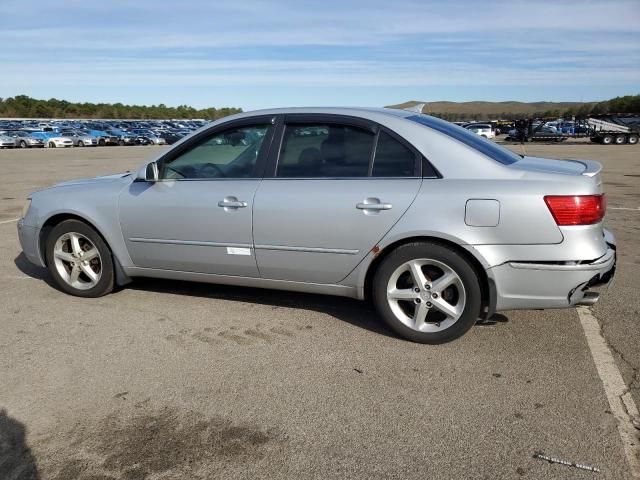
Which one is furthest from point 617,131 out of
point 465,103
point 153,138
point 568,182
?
point 465,103

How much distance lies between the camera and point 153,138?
50.1 metres

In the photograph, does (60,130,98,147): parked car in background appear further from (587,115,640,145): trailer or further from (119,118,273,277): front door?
(119,118,273,277): front door

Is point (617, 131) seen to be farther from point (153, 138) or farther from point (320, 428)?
point (320, 428)

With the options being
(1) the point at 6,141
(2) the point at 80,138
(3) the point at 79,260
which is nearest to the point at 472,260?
(3) the point at 79,260

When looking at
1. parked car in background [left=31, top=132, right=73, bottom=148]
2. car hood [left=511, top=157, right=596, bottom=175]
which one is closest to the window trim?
car hood [left=511, top=157, right=596, bottom=175]

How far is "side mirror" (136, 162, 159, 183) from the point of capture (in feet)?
14.6

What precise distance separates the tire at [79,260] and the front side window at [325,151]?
183cm

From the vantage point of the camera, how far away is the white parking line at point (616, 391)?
2.64 m

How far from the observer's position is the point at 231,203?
165 inches

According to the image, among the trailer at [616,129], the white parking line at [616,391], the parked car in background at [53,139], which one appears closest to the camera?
the white parking line at [616,391]

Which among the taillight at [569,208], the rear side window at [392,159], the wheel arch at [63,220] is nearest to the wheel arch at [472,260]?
the rear side window at [392,159]

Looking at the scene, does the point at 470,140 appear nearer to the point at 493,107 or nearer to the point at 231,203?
the point at 231,203

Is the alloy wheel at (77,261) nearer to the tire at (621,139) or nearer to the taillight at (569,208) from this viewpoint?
the taillight at (569,208)

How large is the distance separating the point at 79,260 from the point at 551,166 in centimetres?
397
